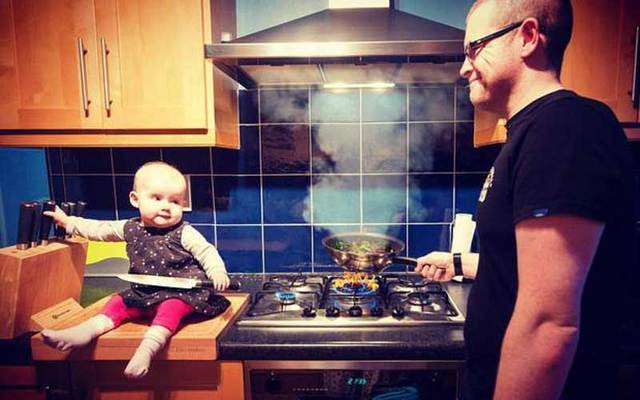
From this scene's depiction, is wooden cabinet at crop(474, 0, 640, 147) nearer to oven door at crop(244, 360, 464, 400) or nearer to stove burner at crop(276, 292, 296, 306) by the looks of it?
oven door at crop(244, 360, 464, 400)

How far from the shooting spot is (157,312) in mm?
1137

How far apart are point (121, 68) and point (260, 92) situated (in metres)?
0.55

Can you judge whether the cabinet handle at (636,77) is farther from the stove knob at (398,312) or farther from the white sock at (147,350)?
the white sock at (147,350)

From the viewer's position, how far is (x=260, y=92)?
64.3 inches

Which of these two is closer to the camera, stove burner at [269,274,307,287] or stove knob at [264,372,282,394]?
stove knob at [264,372,282,394]

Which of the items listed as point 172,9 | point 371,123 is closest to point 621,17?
point 371,123

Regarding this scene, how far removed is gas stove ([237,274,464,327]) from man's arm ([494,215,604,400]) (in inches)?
19.8

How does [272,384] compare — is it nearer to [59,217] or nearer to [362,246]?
[362,246]

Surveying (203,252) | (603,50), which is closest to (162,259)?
(203,252)

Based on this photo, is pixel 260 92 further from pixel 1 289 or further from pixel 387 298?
pixel 1 289

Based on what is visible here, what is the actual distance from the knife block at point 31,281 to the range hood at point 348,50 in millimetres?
820

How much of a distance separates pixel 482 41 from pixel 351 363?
0.87 metres

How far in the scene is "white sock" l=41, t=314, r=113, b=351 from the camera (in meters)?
1.02

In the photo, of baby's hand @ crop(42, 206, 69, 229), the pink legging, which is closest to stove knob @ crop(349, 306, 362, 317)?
the pink legging
